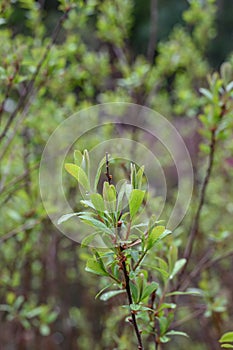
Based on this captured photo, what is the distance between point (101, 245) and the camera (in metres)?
0.80

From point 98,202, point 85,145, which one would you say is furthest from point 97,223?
point 85,145

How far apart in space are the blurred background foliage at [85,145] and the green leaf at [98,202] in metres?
0.68

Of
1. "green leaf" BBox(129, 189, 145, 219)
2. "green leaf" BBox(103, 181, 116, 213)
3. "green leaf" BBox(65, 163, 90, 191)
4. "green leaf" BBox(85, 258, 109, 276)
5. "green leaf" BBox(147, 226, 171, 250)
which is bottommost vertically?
"green leaf" BBox(85, 258, 109, 276)

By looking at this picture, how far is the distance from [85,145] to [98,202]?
1360mm

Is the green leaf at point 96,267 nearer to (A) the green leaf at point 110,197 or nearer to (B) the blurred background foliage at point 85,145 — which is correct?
(A) the green leaf at point 110,197

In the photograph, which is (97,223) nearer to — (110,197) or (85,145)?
(110,197)

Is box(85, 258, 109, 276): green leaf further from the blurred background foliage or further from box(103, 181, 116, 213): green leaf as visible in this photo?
the blurred background foliage

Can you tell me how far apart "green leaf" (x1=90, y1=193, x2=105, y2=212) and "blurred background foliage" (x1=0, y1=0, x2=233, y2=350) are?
2.24 feet

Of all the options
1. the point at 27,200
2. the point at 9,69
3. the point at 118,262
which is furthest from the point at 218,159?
the point at 118,262

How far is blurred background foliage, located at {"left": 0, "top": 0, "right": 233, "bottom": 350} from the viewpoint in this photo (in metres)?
1.61

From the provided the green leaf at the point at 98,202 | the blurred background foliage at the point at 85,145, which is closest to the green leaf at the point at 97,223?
the green leaf at the point at 98,202

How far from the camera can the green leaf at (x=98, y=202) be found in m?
0.67

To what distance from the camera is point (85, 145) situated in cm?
203

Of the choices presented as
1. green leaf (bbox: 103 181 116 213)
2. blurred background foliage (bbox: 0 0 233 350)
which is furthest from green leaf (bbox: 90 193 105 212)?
blurred background foliage (bbox: 0 0 233 350)
